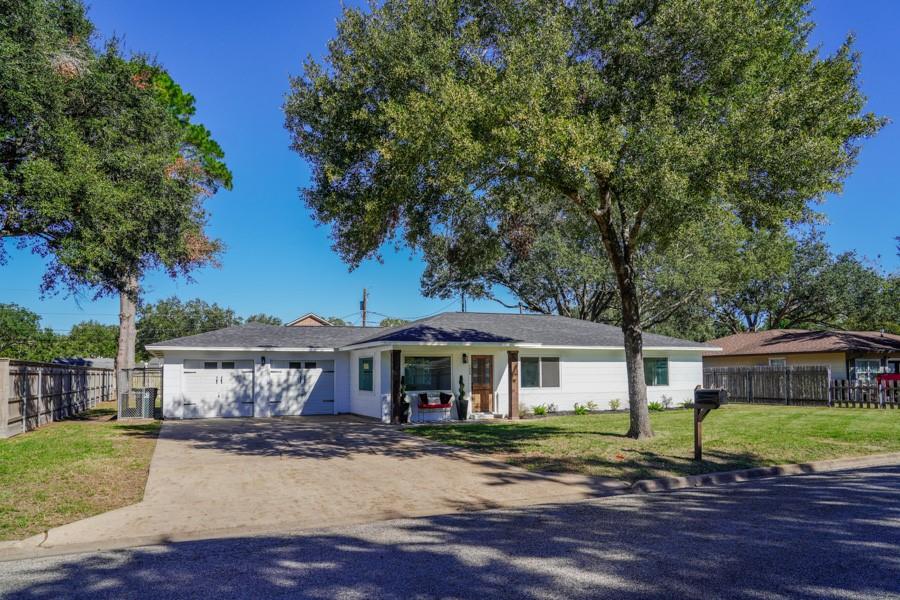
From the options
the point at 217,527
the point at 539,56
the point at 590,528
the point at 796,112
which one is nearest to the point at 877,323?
the point at 796,112

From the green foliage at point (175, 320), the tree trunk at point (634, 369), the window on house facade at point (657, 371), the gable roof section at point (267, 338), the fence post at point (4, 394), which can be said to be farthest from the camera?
the green foliage at point (175, 320)

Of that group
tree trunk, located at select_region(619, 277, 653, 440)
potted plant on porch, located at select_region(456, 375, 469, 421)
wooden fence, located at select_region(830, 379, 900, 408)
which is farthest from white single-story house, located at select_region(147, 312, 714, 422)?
tree trunk, located at select_region(619, 277, 653, 440)

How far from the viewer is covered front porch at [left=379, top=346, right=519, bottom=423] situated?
763 inches

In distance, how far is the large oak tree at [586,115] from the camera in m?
10.8

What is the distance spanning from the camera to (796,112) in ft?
38.0

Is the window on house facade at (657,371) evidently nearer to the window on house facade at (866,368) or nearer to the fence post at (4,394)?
the window on house facade at (866,368)

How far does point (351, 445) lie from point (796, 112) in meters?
11.2

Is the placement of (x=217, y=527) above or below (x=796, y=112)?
below

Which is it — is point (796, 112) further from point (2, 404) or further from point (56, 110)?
point (2, 404)

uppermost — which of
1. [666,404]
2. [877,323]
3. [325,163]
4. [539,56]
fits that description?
[539,56]

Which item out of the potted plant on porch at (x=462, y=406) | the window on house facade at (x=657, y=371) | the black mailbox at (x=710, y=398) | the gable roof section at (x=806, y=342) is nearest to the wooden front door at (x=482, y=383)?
the potted plant on porch at (x=462, y=406)

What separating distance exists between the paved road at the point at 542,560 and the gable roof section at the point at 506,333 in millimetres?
11956

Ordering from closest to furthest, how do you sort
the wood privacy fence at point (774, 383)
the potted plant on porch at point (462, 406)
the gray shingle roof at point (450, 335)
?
the potted plant on porch at point (462, 406) < the gray shingle roof at point (450, 335) < the wood privacy fence at point (774, 383)

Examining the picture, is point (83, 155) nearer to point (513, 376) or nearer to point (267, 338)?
point (267, 338)
